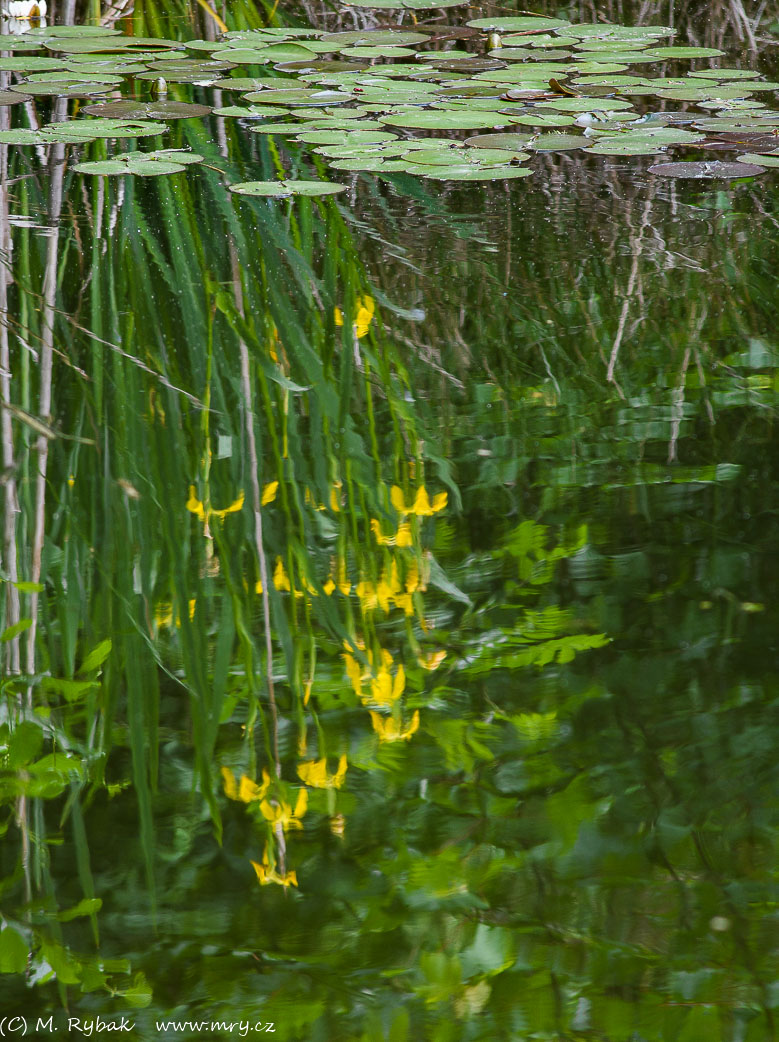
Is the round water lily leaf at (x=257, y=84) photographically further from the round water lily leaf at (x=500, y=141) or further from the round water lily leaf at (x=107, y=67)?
the round water lily leaf at (x=500, y=141)

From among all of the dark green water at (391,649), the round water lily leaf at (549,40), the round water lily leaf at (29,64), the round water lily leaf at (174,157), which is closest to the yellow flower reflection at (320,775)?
the dark green water at (391,649)

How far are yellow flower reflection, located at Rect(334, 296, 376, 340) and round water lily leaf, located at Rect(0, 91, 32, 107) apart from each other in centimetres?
169

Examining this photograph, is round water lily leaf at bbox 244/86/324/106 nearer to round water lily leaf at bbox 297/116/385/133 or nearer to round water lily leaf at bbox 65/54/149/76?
round water lily leaf at bbox 297/116/385/133

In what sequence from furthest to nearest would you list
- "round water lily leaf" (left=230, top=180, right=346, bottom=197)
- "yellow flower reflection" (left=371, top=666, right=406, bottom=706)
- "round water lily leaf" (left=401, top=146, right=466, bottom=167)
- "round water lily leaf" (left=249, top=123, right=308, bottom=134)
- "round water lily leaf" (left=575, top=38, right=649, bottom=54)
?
"round water lily leaf" (left=575, top=38, right=649, bottom=54) < "round water lily leaf" (left=249, top=123, right=308, bottom=134) < "round water lily leaf" (left=401, top=146, right=466, bottom=167) < "round water lily leaf" (left=230, top=180, right=346, bottom=197) < "yellow flower reflection" (left=371, top=666, right=406, bottom=706)

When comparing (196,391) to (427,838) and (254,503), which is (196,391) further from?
(427,838)

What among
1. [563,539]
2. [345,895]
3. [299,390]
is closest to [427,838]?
[345,895]

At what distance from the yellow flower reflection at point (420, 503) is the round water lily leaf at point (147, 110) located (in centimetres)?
200

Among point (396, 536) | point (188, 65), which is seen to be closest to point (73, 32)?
point (188, 65)

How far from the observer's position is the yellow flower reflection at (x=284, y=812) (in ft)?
3.11

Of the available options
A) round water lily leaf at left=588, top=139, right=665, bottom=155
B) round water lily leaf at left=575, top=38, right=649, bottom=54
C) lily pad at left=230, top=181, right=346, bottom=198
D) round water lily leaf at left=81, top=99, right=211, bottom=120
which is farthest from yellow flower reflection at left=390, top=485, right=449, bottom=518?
round water lily leaf at left=575, top=38, right=649, bottom=54

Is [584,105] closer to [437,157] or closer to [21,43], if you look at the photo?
[437,157]

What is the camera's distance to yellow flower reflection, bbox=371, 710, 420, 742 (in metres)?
1.04

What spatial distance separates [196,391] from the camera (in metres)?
1.62

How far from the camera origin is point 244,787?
3.23 feet
